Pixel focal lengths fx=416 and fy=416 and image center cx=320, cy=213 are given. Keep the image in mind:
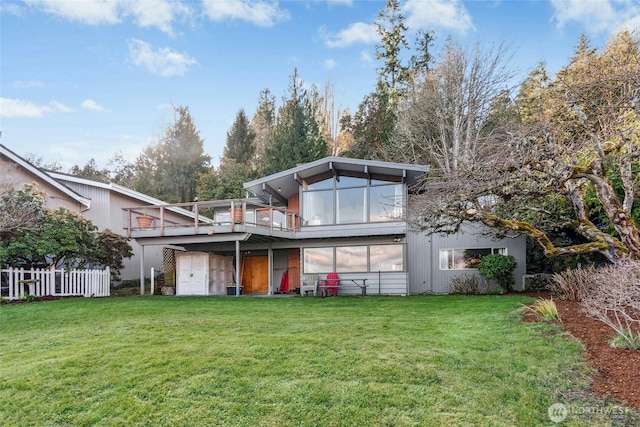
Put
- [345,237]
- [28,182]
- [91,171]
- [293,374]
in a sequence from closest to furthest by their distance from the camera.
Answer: [293,374] → [345,237] → [28,182] → [91,171]

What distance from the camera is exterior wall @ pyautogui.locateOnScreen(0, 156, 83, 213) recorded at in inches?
625

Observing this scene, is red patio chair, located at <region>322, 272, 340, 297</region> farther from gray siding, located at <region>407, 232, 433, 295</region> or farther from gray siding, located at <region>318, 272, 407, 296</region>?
gray siding, located at <region>407, 232, 433, 295</region>

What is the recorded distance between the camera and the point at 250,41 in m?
16.0

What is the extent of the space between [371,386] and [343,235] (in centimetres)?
1094

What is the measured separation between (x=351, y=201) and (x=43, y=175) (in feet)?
40.7

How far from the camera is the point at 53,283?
1338 centimetres

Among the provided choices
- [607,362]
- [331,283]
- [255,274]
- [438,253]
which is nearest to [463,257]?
[438,253]

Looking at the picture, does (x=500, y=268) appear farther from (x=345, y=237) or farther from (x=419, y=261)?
(x=345, y=237)

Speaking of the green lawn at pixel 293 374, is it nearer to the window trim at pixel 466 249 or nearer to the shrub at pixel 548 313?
the shrub at pixel 548 313

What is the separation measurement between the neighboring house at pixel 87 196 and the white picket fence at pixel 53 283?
8.88ft

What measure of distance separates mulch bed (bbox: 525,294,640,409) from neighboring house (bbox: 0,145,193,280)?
1599 centimetres

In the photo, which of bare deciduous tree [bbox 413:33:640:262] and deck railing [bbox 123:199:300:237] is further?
deck railing [bbox 123:199:300:237]

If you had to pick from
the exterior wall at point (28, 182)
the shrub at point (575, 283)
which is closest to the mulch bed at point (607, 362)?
the shrub at point (575, 283)

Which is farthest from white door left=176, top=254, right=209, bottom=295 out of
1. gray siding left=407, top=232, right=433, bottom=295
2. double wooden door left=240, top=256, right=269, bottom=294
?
gray siding left=407, top=232, right=433, bottom=295
